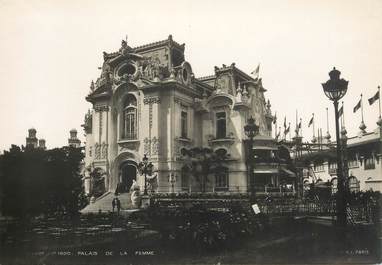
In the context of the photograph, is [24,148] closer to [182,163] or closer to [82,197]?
[82,197]

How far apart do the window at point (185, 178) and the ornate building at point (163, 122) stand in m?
0.09

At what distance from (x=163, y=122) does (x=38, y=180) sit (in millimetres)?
22433

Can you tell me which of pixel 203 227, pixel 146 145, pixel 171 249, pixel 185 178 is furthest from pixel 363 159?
pixel 171 249

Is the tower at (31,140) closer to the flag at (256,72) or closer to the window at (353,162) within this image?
the flag at (256,72)

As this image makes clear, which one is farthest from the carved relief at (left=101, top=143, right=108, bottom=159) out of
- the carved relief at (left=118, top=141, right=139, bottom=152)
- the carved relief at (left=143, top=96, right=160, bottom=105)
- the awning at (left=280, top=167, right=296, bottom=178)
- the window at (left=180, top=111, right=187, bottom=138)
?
the awning at (left=280, top=167, right=296, bottom=178)

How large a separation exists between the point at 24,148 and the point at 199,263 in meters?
7.03

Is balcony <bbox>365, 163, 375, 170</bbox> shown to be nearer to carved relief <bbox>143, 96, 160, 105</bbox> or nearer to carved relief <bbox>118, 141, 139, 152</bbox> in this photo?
carved relief <bbox>143, 96, 160, 105</bbox>

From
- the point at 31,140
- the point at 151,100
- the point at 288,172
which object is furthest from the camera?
the point at 288,172

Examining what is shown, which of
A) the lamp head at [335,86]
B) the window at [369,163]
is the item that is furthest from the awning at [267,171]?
the lamp head at [335,86]

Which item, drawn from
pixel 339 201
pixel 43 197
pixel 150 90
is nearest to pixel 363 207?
pixel 339 201

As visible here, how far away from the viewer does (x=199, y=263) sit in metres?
12.5

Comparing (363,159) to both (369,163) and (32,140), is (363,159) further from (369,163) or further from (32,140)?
(32,140)

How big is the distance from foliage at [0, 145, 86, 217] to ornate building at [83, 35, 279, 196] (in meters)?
19.6

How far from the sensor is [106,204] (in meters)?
32.8
